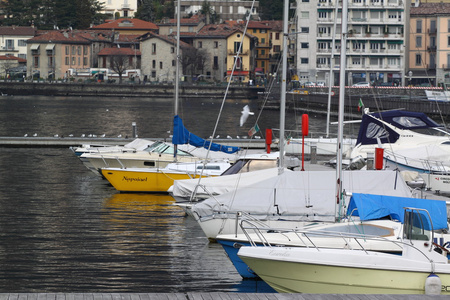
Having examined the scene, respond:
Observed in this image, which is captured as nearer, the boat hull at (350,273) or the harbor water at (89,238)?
the boat hull at (350,273)

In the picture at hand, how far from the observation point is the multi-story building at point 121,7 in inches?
6639

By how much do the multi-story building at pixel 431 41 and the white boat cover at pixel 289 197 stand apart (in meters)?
83.3

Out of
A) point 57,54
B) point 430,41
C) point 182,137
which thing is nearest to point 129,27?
point 57,54

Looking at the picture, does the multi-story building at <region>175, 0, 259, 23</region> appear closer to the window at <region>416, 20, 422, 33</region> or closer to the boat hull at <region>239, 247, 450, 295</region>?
the window at <region>416, 20, 422, 33</region>

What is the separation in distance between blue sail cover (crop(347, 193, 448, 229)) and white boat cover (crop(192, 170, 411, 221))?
2.32 m

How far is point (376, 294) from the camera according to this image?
1333cm

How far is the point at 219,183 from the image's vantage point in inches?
873

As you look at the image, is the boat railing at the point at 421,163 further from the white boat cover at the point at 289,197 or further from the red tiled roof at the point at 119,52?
the red tiled roof at the point at 119,52

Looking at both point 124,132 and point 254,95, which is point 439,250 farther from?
point 254,95

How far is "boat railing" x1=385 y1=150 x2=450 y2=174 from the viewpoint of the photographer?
89.2ft

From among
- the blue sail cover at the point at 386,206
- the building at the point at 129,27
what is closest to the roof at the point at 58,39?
the building at the point at 129,27

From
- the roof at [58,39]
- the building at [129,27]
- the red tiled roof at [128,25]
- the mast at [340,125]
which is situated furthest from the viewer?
the red tiled roof at [128,25]

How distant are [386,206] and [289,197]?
3.24 m

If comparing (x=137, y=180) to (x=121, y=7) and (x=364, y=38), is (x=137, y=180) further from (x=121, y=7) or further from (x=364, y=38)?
(x=121, y=7)
